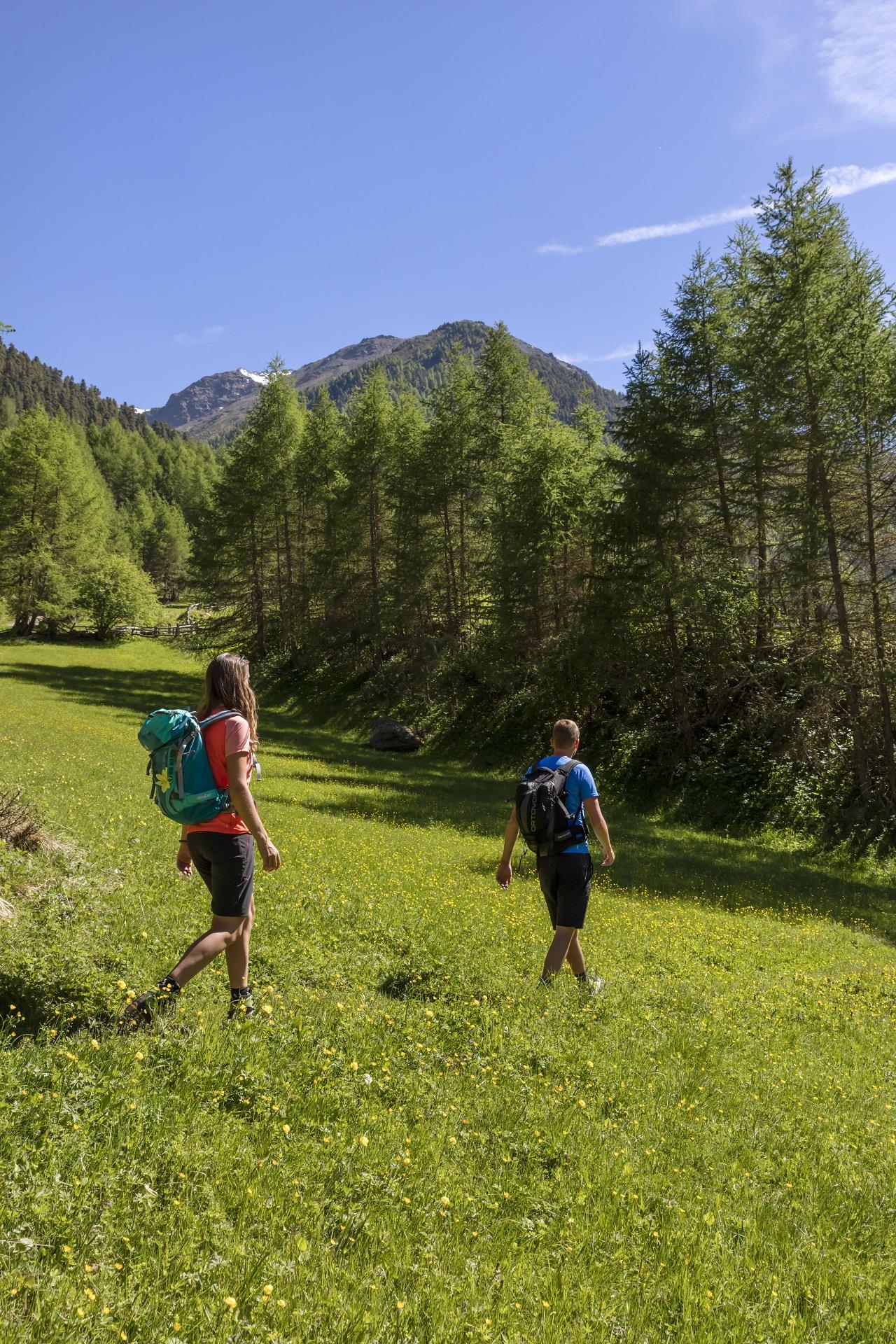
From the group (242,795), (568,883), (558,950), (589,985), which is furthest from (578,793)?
(242,795)

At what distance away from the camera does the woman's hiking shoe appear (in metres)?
4.99

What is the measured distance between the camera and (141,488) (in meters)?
126

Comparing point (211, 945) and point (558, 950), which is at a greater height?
point (211, 945)

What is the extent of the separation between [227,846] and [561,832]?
309cm

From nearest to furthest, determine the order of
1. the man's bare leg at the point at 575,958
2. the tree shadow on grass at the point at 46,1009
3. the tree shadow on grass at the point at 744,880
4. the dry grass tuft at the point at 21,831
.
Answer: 1. the tree shadow on grass at the point at 46,1009
2. the man's bare leg at the point at 575,958
3. the dry grass tuft at the point at 21,831
4. the tree shadow on grass at the point at 744,880

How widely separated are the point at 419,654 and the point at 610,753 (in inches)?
479

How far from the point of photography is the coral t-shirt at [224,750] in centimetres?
516

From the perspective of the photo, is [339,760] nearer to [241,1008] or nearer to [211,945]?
[241,1008]

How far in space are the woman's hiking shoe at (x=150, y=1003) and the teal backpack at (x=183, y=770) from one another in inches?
43.5

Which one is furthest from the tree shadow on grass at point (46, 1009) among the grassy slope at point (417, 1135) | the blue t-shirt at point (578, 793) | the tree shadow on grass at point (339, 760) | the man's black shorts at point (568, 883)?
the tree shadow on grass at point (339, 760)

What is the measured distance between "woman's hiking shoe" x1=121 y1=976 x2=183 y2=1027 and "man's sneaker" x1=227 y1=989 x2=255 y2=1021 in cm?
45

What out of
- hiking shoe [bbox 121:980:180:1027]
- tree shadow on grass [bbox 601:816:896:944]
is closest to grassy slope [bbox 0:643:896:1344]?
hiking shoe [bbox 121:980:180:1027]

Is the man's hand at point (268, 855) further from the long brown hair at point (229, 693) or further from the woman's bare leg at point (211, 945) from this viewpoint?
the long brown hair at point (229, 693)

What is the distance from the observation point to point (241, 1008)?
543 cm
